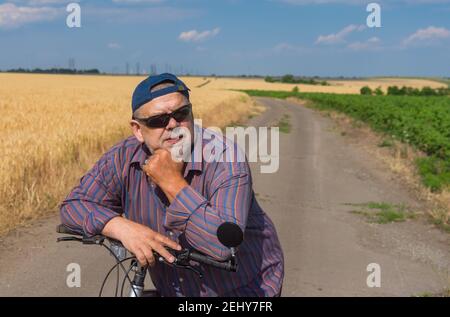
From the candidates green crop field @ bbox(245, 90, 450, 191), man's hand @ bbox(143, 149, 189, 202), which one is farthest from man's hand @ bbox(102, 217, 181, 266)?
green crop field @ bbox(245, 90, 450, 191)

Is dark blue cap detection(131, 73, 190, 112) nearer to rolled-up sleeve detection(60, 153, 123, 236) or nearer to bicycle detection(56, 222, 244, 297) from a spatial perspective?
rolled-up sleeve detection(60, 153, 123, 236)

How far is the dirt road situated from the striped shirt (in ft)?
10.0

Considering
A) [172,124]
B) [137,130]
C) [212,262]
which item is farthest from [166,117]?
[212,262]

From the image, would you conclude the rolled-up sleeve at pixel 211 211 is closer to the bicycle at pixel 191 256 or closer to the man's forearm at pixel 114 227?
the bicycle at pixel 191 256

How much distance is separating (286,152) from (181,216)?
1471 centimetres

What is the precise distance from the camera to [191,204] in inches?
86.6

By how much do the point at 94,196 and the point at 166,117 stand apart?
52 cm

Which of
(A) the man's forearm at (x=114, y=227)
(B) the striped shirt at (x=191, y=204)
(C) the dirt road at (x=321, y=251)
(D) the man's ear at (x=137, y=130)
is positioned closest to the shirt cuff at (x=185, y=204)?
(B) the striped shirt at (x=191, y=204)

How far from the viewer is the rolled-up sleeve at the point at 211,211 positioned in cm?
218

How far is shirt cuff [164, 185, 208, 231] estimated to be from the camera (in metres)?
2.20

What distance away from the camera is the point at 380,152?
55.6ft

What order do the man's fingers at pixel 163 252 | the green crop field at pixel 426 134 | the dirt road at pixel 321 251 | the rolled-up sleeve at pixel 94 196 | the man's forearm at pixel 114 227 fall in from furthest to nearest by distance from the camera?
the green crop field at pixel 426 134
the dirt road at pixel 321 251
the rolled-up sleeve at pixel 94 196
the man's forearm at pixel 114 227
the man's fingers at pixel 163 252
